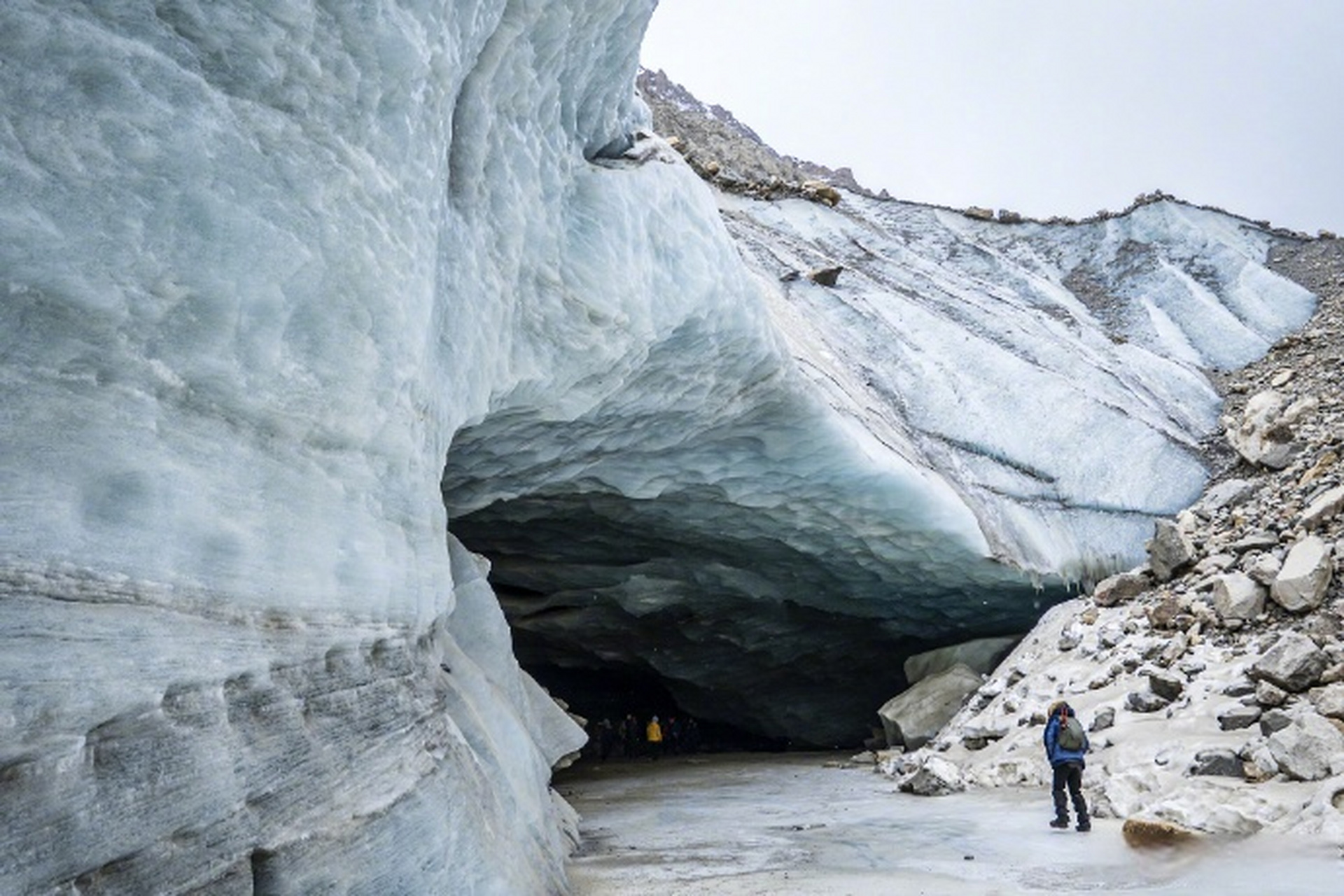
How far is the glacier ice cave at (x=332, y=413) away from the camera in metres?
2.13

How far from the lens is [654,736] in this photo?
1555 cm

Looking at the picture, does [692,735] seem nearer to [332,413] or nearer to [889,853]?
[889,853]

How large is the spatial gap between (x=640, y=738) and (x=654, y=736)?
1.92 metres

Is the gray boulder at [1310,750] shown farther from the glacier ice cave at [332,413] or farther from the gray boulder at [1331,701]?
the glacier ice cave at [332,413]

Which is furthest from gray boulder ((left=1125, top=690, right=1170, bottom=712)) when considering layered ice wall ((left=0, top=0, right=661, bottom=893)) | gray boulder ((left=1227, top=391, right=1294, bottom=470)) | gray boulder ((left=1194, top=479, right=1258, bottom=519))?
layered ice wall ((left=0, top=0, right=661, bottom=893))

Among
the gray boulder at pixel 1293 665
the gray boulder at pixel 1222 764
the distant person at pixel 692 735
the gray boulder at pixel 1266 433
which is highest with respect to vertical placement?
the gray boulder at pixel 1266 433

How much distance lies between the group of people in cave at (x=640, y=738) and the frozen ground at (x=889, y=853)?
8672 mm

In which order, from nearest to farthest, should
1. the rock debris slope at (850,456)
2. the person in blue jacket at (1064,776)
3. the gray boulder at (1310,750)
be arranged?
the gray boulder at (1310,750) → the person in blue jacket at (1064,776) → the rock debris slope at (850,456)

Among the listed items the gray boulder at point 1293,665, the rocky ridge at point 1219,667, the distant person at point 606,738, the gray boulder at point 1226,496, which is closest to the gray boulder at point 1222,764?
the rocky ridge at point 1219,667

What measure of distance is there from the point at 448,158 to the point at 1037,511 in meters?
8.63

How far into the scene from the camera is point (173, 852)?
223 centimetres

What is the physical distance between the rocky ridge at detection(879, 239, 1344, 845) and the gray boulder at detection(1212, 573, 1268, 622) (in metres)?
0.01

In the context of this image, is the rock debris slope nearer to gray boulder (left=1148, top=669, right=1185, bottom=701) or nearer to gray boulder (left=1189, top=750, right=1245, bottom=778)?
gray boulder (left=1148, top=669, right=1185, bottom=701)

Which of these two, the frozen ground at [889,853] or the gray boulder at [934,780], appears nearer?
the frozen ground at [889,853]
